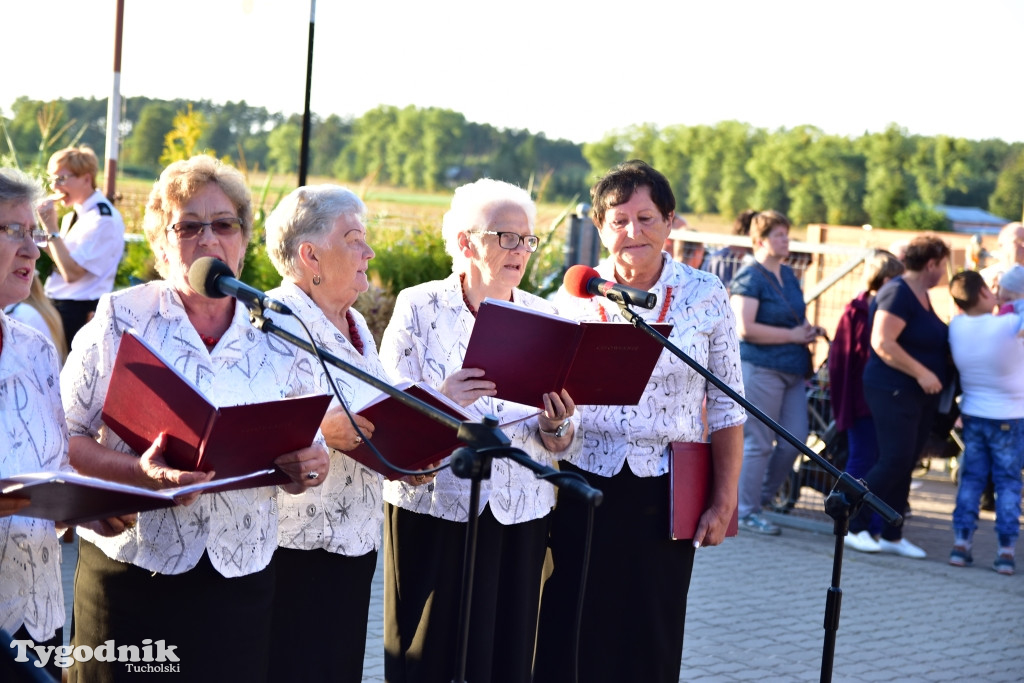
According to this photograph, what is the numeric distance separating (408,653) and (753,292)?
5330mm

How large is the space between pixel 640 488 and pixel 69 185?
5632 millimetres

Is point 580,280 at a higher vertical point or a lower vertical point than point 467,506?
higher

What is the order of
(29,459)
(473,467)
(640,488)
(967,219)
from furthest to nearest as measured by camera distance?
(967,219) → (640,488) → (29,459) → (473,467)

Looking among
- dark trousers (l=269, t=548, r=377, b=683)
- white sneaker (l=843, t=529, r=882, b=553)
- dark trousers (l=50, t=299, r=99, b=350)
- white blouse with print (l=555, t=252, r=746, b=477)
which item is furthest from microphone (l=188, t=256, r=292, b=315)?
white sneaker (l=843, t=529, r=882, b=553)

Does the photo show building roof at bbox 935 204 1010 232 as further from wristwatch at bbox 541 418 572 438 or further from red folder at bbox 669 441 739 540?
wristwatch at bbox 541 418 572 438

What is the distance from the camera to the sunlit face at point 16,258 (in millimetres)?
2895

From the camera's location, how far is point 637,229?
408cm

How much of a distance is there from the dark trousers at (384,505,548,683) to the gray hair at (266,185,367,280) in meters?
0.94

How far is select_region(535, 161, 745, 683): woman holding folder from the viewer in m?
4.06

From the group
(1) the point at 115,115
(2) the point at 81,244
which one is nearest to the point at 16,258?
(2) the point at 81,244

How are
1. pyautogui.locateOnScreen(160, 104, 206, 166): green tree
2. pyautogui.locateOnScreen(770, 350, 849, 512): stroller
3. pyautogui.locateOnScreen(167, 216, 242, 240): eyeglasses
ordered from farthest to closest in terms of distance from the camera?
pyautogui.locateOnScreen(160, 104, 206, 166): green tree
pyautogui.locateOnScreen(770, 350, 849, 512): stroller
pyautogui.locateOnScreen(167, 216, 242, 240): eyeglasses

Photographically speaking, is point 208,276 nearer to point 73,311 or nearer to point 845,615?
point 845,615

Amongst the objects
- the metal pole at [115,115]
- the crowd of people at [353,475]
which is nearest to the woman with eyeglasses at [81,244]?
the metal pole at [115,115]

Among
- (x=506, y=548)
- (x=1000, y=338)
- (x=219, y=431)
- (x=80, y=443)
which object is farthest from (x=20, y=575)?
(x=1000, y=338)
